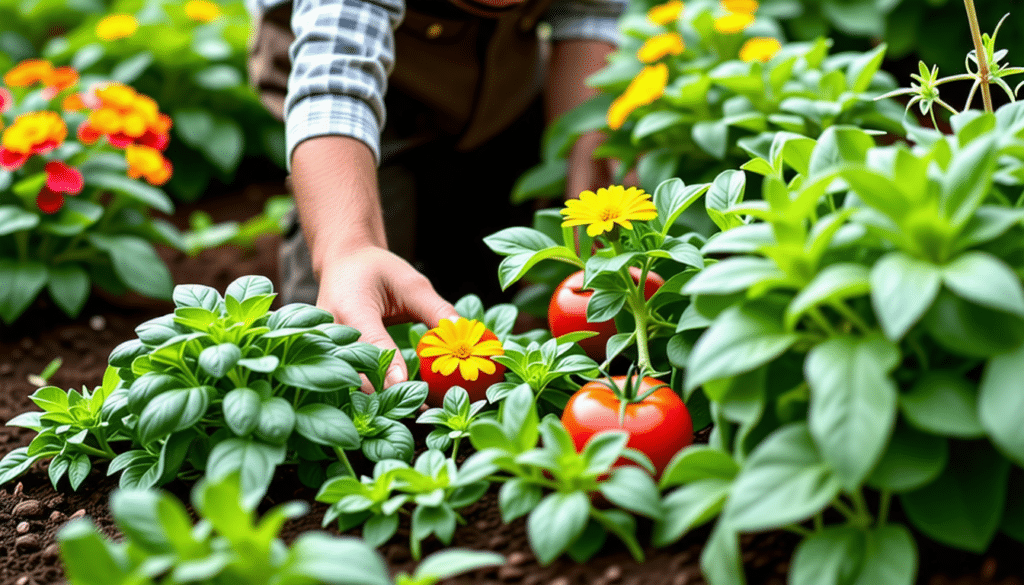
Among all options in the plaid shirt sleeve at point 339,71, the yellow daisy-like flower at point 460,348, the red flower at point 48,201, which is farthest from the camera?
the red flower at point 48,201

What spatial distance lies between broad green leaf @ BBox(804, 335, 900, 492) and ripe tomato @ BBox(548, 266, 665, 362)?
0.52 meters

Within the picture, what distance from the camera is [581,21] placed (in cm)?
243

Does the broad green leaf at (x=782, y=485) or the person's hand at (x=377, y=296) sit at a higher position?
the broad green leaf at (x=782, y=485)

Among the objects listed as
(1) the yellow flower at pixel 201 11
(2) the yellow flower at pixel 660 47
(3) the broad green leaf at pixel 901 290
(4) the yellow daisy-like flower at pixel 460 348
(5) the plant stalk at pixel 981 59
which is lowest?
(4) the yellow daisy-like flower at pixel 460 348

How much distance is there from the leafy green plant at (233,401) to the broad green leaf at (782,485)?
53 cm

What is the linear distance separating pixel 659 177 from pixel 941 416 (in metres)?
1.23

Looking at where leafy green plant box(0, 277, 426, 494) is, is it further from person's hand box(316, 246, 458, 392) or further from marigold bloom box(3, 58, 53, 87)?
marigold bloom box(3, 58, 53, 87)

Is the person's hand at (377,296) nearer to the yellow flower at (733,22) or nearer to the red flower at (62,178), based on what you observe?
the red flower at (62,178)

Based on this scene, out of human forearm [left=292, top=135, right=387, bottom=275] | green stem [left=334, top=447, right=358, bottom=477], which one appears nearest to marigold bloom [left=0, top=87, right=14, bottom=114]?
human forearm [left=292, top=135, right=387, bottom=275]

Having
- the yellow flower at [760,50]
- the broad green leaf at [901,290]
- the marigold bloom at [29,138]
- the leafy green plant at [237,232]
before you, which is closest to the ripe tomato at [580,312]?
the broad green leaf at [901,290]

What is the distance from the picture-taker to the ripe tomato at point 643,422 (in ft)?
3.69

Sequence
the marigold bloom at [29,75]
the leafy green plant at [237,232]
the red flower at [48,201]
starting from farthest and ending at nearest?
the leafy green plant at [237,232] → the marigold bloom at [29,75] → the red flower at [48,201]

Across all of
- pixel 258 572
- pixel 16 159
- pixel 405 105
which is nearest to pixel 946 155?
pixel 258 572

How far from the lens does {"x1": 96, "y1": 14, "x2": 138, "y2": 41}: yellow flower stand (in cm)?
283
